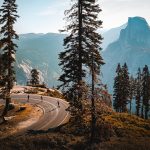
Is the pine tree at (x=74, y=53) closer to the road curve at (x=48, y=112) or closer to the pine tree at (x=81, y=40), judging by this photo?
the pine tree at (x=81, y=40)

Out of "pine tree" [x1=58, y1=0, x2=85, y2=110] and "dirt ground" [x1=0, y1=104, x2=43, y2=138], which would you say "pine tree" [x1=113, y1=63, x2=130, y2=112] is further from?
→ "pine tree" [x1=58, y1=0, x2=85, y2=110]

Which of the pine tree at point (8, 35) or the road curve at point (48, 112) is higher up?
the pine tree at point (8, 35)

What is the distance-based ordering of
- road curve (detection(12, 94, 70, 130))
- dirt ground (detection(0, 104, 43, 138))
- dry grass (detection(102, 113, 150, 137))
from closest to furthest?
dry grass (detection(102, 113, 150, 137)) → dirt ground (detection(0, 104, 43, 138)) → road curve (detection(12, 94, 70, 130))

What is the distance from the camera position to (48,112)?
52812 millimetres

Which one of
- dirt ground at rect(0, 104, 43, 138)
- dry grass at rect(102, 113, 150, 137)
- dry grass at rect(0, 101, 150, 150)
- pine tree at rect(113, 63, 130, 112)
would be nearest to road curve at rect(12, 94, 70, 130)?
dirt ground at rect(0, 104, 43, 138)

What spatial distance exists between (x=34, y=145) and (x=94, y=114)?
21.3 feet

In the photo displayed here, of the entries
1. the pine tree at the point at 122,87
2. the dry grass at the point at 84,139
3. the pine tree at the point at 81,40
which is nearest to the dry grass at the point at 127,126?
the dry grass at the point at 84,139

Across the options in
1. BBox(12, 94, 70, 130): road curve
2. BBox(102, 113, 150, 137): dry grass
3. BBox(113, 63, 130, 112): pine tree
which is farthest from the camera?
BBox(113, 63, 130, 112): pine tree

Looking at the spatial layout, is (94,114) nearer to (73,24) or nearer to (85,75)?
(85,75)

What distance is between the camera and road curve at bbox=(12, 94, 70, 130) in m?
43.4

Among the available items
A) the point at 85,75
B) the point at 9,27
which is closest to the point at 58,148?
the point at 85,75

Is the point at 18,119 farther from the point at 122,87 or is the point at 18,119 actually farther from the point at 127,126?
the point at 122,87

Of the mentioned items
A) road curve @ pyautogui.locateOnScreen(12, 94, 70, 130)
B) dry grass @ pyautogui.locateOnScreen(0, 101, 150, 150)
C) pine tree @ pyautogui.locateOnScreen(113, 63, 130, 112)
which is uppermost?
pine tree @ pyautogui.locateOnScreen(113, 63, 130, 112)

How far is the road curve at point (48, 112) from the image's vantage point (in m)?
43.4
